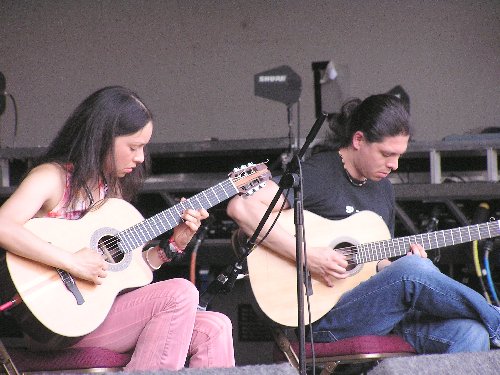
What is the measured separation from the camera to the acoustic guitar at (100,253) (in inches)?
103

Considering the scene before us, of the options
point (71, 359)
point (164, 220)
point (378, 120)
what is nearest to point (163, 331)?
point (71, 359)

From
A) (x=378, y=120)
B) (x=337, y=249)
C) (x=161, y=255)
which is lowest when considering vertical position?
(x=337, y=249)

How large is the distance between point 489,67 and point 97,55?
9.21 feet

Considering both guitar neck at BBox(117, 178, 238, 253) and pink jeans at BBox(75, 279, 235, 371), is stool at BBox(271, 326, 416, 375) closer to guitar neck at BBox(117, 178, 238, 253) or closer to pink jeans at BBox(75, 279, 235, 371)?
pink jeans at BBox(75, 279, 235, 371)

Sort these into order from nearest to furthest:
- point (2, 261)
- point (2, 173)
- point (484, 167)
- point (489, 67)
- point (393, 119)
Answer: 1. point (2, 261)
2. point (393, 119)
3. point (2, 173)
4. point (484, 167)
5. point (489, 67)

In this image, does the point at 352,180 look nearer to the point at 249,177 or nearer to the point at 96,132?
the point at 249,177

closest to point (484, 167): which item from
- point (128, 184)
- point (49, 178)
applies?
point (128, 184)

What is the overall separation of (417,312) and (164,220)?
1.02 m

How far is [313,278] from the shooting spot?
126 inches

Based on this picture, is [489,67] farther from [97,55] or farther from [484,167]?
[97,55]

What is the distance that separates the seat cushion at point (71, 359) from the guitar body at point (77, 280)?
9 centimetres

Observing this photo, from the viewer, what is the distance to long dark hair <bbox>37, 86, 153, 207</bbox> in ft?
9.36

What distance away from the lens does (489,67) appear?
18.1 ft

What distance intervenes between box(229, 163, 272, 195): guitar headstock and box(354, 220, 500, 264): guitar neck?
1.78ft
